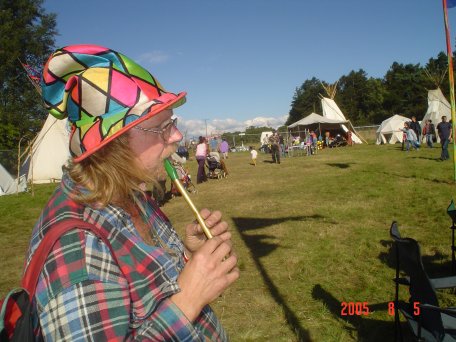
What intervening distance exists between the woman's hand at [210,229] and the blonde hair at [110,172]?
1.28 feet

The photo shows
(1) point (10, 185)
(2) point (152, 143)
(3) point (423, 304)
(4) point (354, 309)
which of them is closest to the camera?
(2) point (152, 143)

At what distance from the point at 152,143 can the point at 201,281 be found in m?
0.58

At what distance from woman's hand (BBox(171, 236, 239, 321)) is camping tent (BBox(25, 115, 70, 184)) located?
64.7 ft

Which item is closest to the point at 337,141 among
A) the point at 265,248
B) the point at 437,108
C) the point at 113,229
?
the point at 437,108

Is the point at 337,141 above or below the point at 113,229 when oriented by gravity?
below

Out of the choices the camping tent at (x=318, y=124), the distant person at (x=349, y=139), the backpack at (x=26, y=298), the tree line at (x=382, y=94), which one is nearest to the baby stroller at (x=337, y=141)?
the distant person at (x=349, y=139)

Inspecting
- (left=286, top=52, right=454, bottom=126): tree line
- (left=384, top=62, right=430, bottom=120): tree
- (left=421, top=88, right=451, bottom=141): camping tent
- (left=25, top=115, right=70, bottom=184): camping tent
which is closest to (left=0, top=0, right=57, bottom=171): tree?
(left=25, top=115, right=70, bottom=184): camping tent

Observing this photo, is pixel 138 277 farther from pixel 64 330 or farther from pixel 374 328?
pixel 374 328

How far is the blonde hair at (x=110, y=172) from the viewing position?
1290 mm

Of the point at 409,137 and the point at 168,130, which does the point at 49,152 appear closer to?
the point at 168,130

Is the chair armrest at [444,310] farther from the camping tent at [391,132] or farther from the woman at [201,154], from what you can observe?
the camping tent at [391,132]

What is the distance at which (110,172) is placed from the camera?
1325 mm

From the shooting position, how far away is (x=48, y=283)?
39.7 inches

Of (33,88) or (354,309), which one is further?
(33,88)
